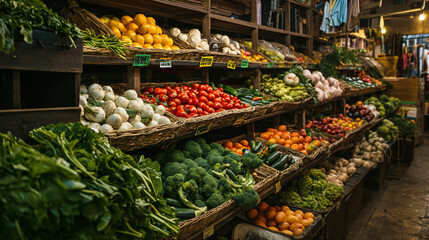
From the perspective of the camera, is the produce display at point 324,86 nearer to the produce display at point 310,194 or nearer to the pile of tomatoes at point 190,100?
the produce display at point 310,194

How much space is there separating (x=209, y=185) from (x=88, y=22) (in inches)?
57.9

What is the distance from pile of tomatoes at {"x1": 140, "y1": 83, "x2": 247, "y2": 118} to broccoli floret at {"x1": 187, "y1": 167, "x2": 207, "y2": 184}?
1.60 ft

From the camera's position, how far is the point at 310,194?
3.42 m

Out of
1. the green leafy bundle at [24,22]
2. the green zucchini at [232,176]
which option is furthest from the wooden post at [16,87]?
the green zucchini at [232,176]

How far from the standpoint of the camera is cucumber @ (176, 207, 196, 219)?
188 cm

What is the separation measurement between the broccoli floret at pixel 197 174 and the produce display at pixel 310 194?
1339 millimetres

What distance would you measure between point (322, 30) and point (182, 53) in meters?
4.29

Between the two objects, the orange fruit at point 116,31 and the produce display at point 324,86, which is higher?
the orange fruit at point 116,31

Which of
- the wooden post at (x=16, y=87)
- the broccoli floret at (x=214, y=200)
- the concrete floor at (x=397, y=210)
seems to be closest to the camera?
the wooden post at (x=16, y=87)

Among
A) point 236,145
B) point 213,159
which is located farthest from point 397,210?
point 213,159

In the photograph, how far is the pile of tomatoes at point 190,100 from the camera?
8.54ft

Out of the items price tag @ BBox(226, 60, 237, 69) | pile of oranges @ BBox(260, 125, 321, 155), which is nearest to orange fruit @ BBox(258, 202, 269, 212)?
pile of oranges @ BBox(260, 125, 321, 155)

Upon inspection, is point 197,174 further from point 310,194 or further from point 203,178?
point 310,194

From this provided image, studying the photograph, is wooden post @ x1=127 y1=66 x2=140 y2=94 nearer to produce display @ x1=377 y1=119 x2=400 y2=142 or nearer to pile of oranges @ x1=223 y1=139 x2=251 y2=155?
pile of oranges @ x1=223 y1=139 x2=251 y2=155
